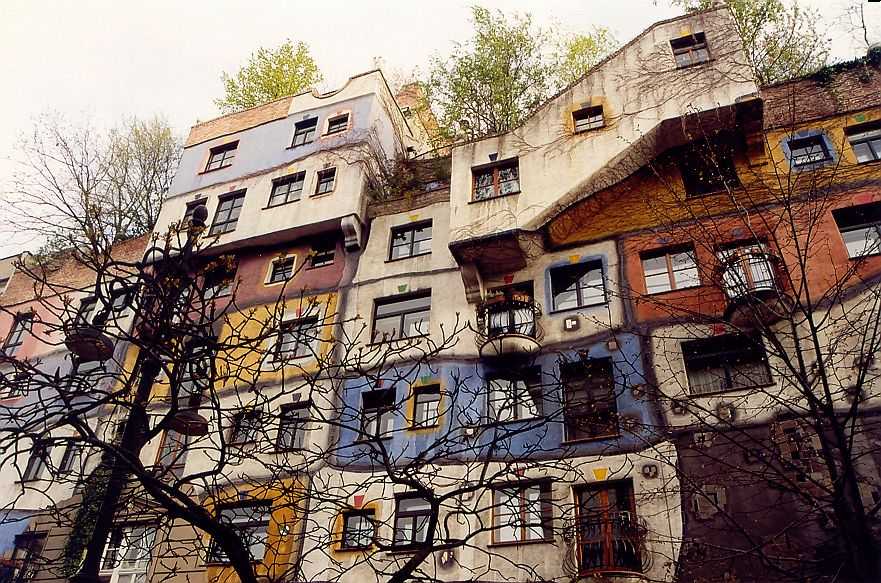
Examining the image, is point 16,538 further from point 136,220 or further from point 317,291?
point 136,220

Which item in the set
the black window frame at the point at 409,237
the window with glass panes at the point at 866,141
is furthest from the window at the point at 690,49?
the black window frame at the point at 409,237

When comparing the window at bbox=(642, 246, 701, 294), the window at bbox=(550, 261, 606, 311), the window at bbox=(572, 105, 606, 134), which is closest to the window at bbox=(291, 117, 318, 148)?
the window at bbox=(572, 105, 606, 134)

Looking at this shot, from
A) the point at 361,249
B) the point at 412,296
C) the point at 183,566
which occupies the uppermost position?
the point at 361,249

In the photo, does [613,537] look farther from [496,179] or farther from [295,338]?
[496,179]

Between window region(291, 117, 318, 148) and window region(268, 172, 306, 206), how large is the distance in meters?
1.40

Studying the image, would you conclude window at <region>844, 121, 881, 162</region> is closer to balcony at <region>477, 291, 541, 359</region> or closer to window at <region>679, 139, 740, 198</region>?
window at <region>679, 139, 740, 198</region>

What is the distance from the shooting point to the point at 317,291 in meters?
16.2

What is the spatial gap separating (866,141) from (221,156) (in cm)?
Answer: 1748

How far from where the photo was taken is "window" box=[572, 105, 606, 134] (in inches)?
595

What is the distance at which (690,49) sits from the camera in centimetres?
1514

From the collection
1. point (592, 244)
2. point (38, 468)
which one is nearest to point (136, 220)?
point (38, 468)

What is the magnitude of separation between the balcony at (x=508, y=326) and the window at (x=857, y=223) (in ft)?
19.1

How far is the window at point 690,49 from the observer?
1484cm

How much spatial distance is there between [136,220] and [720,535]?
2212 centimetres
